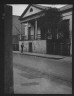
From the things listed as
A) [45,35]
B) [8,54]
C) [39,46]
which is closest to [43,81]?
[8,54]

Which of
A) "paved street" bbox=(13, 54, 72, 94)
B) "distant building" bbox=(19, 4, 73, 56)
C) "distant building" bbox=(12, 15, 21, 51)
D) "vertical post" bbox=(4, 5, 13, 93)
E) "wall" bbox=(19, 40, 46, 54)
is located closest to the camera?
"vertical post" bbox=(4, 5, 13, 93)

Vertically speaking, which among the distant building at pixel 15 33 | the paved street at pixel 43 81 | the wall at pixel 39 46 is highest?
the distant building at pixel 15 33

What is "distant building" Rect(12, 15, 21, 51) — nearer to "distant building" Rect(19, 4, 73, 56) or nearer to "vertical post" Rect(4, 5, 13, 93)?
"distant building" Rect(19, 4, 73, 56)

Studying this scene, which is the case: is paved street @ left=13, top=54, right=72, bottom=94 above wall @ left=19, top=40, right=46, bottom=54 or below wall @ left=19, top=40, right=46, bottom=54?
below

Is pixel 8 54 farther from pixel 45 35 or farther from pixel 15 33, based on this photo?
pixel 15 33

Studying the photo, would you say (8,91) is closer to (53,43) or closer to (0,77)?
(0,77)

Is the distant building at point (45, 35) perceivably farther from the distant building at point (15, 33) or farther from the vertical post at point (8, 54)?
the vertical post at point (8, 54)

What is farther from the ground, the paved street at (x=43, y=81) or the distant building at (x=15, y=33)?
the distant building at (x=15, y=33)

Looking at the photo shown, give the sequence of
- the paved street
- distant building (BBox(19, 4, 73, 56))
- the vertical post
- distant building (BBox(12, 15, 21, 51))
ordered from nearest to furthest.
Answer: the vertical post, the paved street, distant building (BBox(19, 4, 73, 56)), distant building (BBox(12, 15, 21, 51))

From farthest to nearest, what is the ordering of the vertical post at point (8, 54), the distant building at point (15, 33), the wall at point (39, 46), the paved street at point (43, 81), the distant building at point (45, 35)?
the distant building at point (15, 33) → the wall at point (39, 46) → the distant building at point (45, 35) → the paved street at point (43, 81) → the vertical post at point (8, 54)

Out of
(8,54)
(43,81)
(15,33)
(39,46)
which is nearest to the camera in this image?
(8,54)

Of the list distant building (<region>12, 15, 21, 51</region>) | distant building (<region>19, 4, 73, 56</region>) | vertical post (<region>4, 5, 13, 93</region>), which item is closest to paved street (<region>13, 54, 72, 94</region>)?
vertical post (<region>4, 5, 13, 93</region>)

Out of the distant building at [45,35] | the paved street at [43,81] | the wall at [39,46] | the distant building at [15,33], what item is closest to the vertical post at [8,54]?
the paved street at [43,81]

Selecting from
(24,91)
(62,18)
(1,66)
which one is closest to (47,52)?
(62,18)
